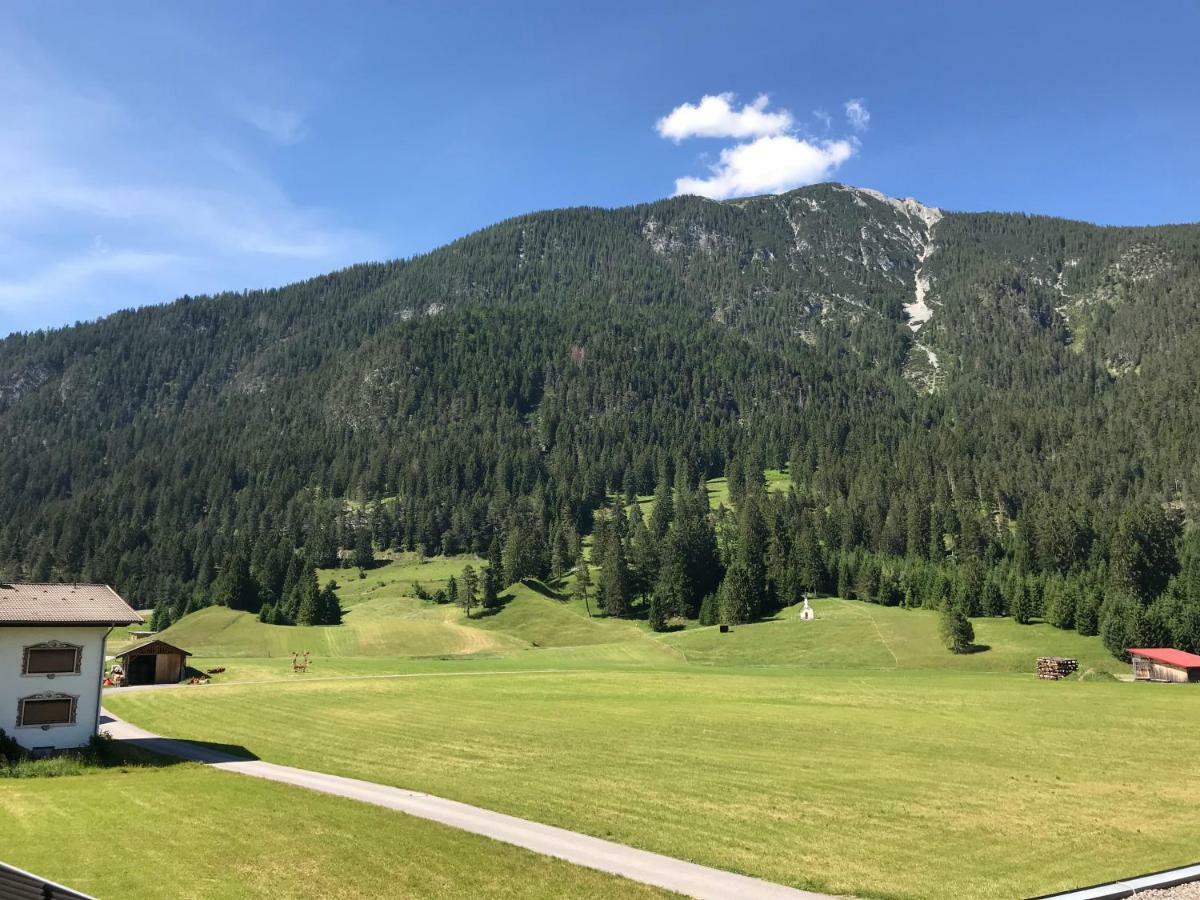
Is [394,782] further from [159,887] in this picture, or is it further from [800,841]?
[800,841]

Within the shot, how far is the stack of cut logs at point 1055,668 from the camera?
77.9m

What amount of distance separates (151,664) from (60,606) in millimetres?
45201

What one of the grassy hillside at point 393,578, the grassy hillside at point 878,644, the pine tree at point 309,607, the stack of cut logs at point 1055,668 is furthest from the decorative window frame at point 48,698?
the grassy hillside at point 393,578

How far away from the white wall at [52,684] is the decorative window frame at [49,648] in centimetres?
8

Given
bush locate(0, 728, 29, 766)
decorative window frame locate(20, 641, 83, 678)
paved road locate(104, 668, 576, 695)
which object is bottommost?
paved road locate(104, 668, 576, 695)

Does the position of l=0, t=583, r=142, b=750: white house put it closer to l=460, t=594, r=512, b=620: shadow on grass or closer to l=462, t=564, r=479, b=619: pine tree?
l=460, t=594, r=512, b=620: shadow on grass

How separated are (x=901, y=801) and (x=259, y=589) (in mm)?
149789

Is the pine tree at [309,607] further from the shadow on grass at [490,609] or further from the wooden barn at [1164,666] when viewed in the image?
the wooden barn at [1164,666]

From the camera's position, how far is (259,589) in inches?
6063

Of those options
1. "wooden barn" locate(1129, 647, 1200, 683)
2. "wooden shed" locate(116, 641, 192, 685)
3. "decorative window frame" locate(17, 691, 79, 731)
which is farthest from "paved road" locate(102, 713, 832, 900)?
"wooden barn" locate(1129, 647, 1200, 683)

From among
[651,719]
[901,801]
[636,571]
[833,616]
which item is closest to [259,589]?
[636,571]

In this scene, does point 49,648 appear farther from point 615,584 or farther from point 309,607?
point 615,584

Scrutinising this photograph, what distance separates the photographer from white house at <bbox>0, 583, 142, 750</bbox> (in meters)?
38.0

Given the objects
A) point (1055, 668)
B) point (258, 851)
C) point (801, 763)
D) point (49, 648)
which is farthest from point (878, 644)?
point (258, 851)
